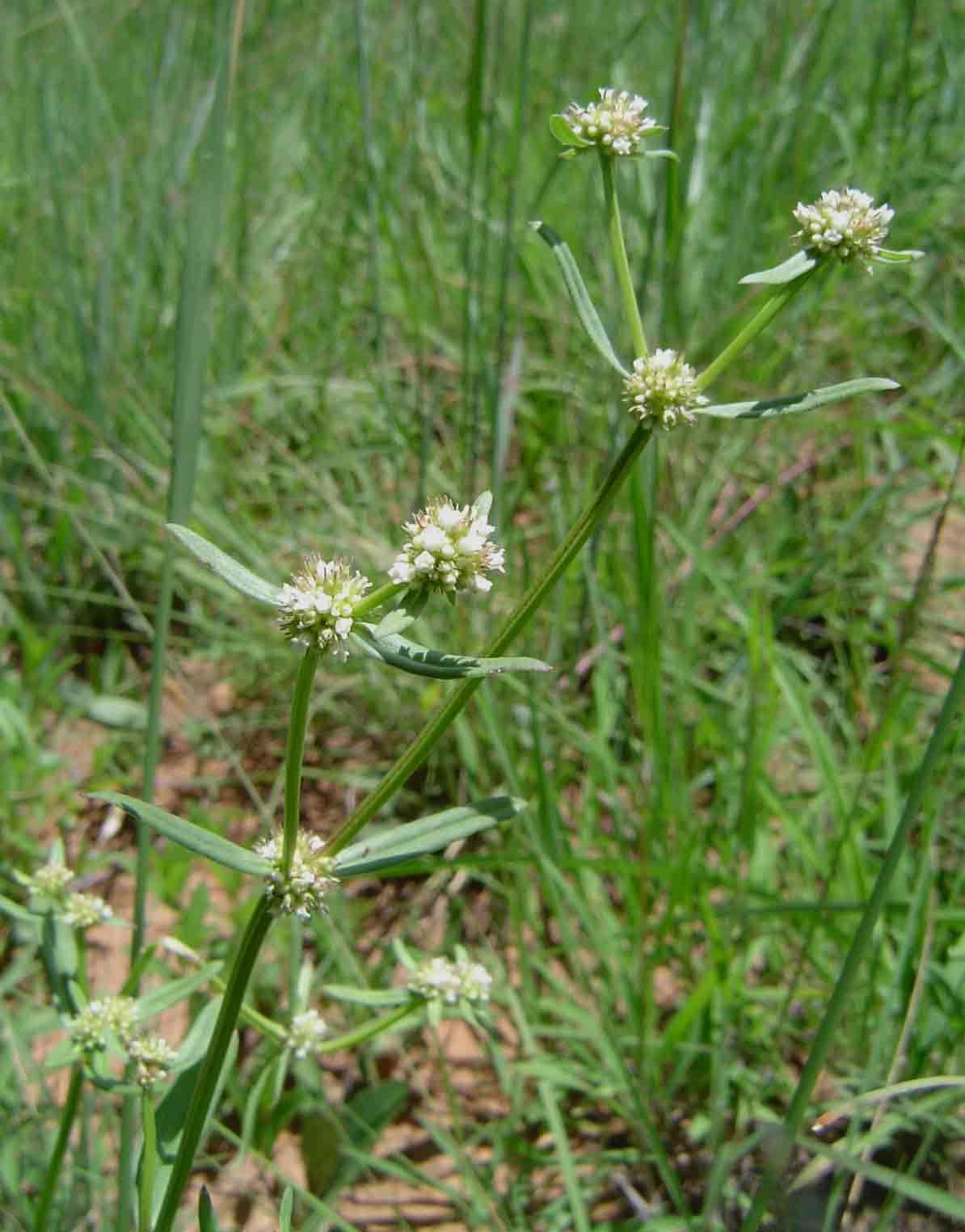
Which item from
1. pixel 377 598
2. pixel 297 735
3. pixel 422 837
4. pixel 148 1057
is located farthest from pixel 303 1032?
pixel 377 598

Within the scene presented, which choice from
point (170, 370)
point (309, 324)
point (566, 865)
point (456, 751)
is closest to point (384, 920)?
point (456, 751)

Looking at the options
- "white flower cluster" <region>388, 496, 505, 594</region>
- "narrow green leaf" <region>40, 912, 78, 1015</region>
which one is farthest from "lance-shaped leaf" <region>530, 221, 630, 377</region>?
"narrow green leaf" <region>40, 912, 78, 1015</region>

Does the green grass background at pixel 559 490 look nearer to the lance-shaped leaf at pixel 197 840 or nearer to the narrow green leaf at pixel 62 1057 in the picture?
the narrow green leaf at pixel 62 1057

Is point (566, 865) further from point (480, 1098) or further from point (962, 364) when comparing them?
point (962, 364)

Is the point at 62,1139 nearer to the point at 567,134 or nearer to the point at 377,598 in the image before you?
the point at 377,598

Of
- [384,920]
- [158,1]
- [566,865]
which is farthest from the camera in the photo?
[158,1]

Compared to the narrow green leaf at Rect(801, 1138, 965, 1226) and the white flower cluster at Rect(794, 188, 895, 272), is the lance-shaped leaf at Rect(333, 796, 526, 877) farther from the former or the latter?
the white flower cluster at Rect(794, 188, 895, 272)
